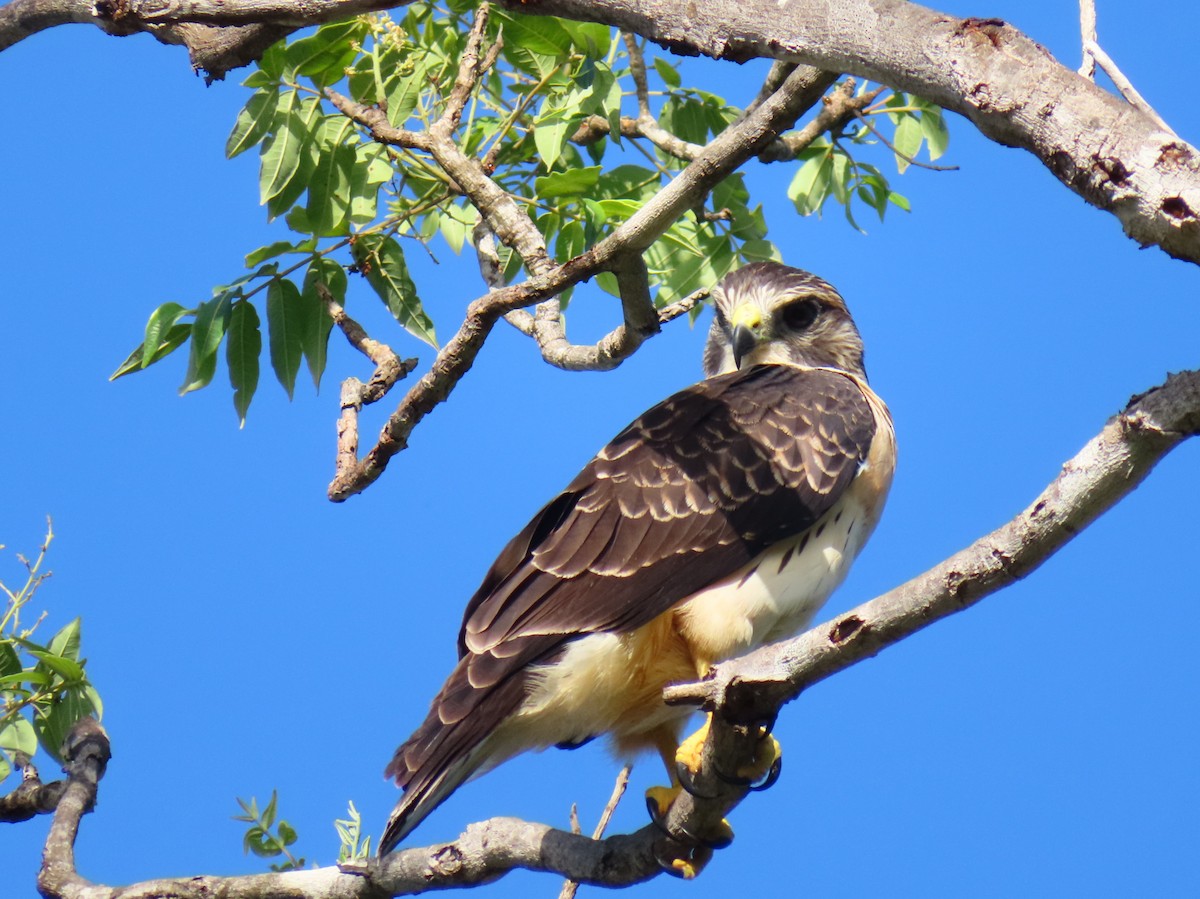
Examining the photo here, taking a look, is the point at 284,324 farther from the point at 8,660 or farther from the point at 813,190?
the point at 813,190

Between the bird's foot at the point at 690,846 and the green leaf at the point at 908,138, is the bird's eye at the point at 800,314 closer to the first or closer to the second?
the green leaf at the point at 908,138

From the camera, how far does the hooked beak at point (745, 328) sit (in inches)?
234

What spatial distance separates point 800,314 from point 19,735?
3786 mm

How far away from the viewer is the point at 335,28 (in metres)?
4.67

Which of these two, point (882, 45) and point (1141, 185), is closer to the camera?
point (1141, 185)

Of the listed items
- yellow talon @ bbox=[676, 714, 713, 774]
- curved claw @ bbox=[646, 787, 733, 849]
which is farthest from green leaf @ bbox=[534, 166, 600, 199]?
curved claw @ bbox=[646, 787, 733, 849]

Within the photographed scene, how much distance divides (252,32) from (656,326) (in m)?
1.45

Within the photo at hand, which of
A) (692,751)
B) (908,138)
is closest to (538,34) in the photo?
(908,138)

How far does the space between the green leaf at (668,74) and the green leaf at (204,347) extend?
2.19m

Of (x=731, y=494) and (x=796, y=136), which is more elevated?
(x=796, y=136)

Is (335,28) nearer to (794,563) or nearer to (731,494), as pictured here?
(731,494)

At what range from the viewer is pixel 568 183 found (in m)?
4.80

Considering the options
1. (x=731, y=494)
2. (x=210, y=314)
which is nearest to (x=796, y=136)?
(x=731, y=494)

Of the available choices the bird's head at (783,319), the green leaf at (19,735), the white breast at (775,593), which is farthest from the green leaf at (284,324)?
the bird's head at (783,319)
